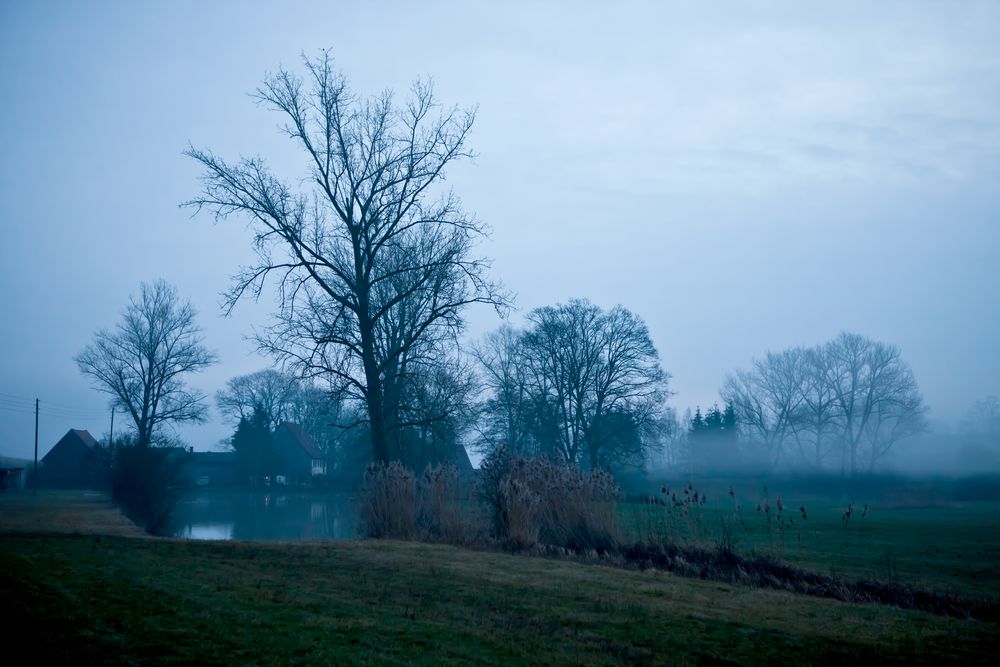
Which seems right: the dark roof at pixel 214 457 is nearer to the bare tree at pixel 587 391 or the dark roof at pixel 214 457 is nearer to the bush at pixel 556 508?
the bare tree at pixel 587 391

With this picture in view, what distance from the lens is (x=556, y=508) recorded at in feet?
47.1

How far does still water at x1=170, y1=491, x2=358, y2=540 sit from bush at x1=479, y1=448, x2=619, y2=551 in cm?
409

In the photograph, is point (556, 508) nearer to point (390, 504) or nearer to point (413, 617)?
point (390, 504)

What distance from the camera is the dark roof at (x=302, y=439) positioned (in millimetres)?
74750

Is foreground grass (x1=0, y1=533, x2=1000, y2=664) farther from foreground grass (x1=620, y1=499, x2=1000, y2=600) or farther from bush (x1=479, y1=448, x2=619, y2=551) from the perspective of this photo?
bush (x1=479, y1=448, x2=619, y2=551)

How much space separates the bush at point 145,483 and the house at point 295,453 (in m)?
37.9

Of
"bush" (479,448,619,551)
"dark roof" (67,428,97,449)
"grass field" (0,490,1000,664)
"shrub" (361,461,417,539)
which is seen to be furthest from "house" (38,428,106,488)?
"grass field" (0,490,1000,664)

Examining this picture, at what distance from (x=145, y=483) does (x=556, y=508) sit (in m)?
23.0

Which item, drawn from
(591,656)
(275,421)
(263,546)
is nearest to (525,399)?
(275,421)

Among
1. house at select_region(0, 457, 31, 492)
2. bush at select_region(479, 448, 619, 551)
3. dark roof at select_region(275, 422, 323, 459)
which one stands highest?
dark roof at select_region(275, 422, 323, 459)

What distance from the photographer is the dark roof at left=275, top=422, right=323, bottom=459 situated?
74.8 m

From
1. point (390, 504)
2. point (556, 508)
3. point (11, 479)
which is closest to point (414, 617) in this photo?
point (556, 508)

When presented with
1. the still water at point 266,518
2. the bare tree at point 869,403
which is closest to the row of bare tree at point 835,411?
the bare tree at point 869,403

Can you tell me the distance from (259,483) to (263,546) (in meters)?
58.3
